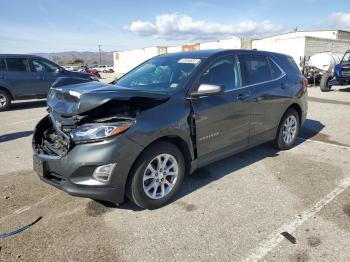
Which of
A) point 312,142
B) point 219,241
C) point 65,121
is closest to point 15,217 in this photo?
point 65,121

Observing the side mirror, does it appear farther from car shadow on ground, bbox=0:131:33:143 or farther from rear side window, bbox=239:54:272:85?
car shadow on ground, bbox=0:131:33:143

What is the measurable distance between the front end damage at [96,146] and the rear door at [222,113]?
0.76 metres

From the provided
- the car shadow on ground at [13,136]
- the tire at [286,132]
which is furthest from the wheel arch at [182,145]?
the car shadow on ground at [13,136]

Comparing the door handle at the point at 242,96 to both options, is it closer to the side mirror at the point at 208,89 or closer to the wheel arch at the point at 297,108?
the side mirror at the point at 208,89

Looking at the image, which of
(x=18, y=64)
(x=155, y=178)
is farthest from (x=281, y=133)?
(x=18, y=64)

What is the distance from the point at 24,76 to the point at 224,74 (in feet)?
30.4

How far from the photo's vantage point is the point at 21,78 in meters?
11.1

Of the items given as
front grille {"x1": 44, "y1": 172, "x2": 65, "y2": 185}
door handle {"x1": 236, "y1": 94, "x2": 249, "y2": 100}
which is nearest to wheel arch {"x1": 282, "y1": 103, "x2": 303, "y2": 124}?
door handle {"x1": 236, "y1": 94, "x2": 249, "y2": 100}

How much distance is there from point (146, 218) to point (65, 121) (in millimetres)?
1340

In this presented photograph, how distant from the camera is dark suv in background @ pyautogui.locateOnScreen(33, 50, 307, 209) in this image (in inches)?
120

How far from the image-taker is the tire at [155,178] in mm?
3252

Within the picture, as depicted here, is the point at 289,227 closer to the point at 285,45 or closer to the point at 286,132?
the point at 286,132

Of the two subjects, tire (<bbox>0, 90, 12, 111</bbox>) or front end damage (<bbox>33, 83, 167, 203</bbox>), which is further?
tire (<bbox>0, 90, 12, 111</bbox>)

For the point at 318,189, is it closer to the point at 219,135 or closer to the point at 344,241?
the point at 344,241
